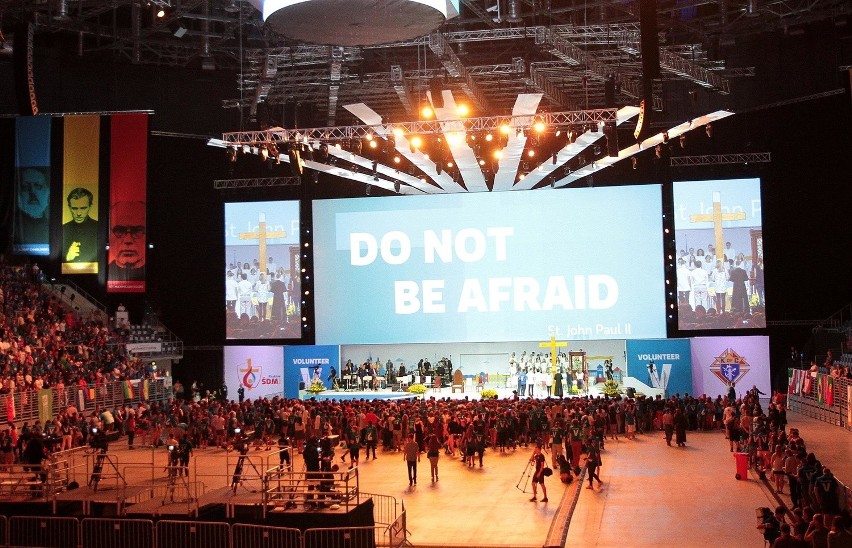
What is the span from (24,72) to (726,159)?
26296 millimetres

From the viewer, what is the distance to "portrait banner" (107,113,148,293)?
103 feet

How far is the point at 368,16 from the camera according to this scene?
29.9ft

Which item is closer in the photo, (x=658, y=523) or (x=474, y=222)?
(x=658, y=523)

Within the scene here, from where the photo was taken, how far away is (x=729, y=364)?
109 ft

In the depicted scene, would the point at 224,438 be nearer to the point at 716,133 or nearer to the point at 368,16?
the point at 368,16

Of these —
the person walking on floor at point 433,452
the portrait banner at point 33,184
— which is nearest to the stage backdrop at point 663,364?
the person walking on floor at point 433,452

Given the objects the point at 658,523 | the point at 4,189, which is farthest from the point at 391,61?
the point at 658,523

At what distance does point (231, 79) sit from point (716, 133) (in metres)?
18.3

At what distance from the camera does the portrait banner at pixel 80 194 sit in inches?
1250

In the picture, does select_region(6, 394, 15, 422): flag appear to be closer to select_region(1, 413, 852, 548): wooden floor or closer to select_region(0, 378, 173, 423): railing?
select_region(0, 378, 173, 423): railing

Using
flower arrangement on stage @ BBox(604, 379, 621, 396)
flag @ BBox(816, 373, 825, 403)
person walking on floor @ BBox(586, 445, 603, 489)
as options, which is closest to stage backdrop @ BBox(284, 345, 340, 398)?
flower arrangement on stage @ BBox(604, 379, 621, 396)

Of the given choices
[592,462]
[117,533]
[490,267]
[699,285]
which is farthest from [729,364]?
[117,533]

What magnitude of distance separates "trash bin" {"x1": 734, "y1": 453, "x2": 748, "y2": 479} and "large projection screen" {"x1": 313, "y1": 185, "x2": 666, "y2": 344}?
15.4 metres

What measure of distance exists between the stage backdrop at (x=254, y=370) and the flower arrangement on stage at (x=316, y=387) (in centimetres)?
187
